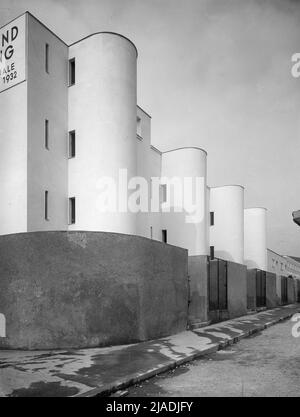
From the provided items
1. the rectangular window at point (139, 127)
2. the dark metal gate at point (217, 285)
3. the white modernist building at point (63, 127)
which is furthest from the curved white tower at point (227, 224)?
the white modernist building at point (63, 127)

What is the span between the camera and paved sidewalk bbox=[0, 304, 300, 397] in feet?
20.6

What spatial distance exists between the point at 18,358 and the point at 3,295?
221cm

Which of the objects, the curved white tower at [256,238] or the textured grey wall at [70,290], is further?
the curved white tower at [256,238]

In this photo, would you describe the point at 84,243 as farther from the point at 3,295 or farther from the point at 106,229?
the point at 106,229

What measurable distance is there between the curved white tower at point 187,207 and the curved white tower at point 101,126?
7632 mm

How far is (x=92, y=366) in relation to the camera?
7953mm

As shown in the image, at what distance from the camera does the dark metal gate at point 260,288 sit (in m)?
28.3

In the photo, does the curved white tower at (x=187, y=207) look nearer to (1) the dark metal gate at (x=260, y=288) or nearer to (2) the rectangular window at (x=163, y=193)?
(2) the rectangular window at (x=163, y=193)

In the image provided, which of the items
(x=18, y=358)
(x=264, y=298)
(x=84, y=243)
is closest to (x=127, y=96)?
(x=84, y=243)

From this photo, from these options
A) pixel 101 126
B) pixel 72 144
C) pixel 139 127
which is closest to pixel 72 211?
pixel 72 144

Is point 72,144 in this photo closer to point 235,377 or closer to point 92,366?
point 92,366

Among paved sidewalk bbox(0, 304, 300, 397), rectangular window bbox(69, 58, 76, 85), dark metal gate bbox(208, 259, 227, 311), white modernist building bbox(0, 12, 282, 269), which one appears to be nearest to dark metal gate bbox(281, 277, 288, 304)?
dark metal gate bbox(208, 259, 227, 311)

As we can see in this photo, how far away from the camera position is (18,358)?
355 inches

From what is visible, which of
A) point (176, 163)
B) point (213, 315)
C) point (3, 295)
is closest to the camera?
point (3, 295)
